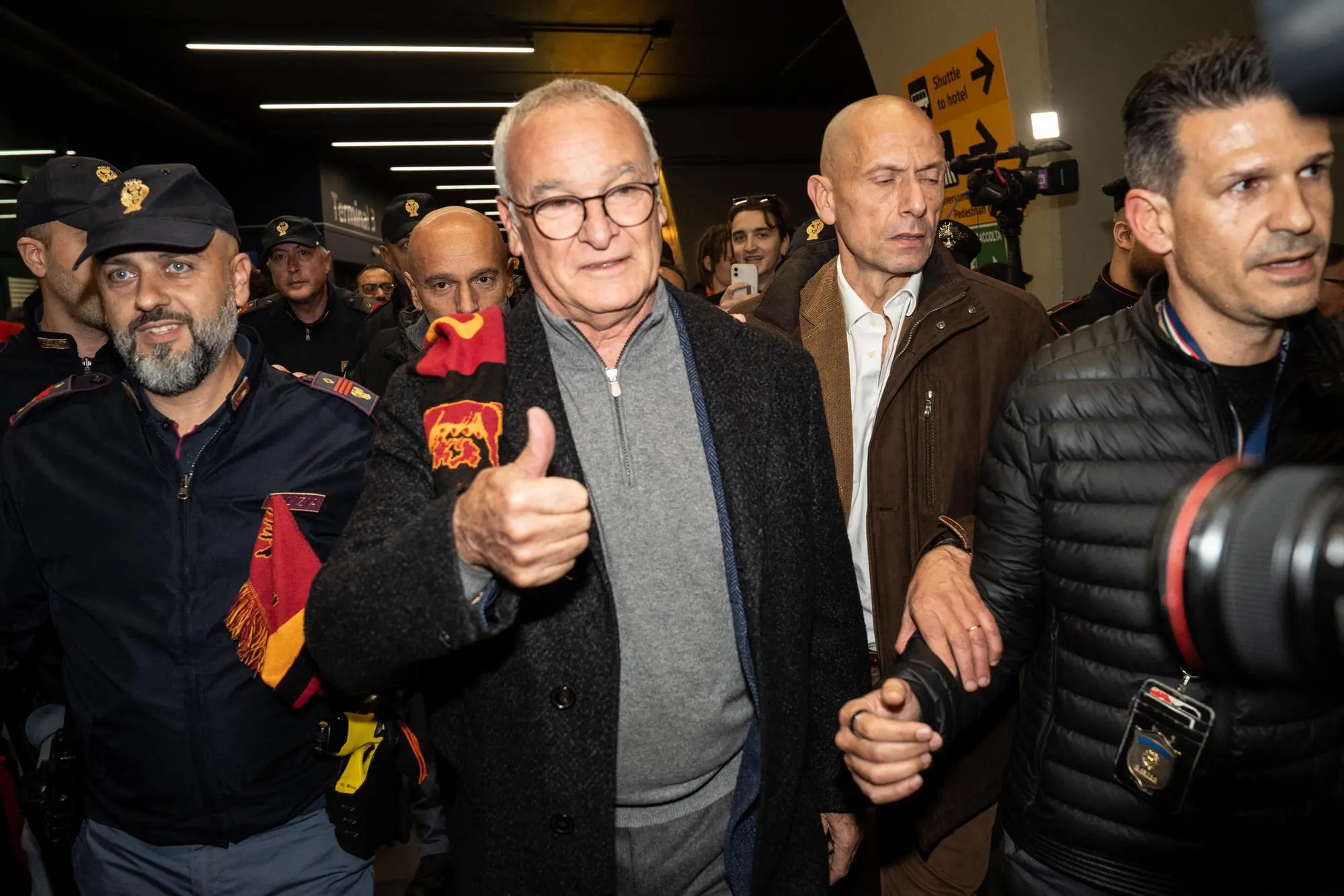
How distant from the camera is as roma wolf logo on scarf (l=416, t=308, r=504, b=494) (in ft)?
4.41

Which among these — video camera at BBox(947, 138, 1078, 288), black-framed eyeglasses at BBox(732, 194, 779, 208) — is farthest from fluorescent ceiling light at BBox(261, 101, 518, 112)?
video camera at BBox(947, 138, 1078, 288)

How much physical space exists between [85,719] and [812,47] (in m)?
10.2

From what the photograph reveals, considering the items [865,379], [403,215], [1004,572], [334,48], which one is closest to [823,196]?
[865,379]

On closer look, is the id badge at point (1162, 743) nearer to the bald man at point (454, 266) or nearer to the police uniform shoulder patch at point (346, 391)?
the police uniform shoulder patch at point (346, 391)

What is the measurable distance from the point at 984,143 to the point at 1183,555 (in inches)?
207

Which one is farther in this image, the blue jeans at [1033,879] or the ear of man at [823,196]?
the ear of man at [823,196]

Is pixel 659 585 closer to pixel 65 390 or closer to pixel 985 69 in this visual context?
pixel 65 390

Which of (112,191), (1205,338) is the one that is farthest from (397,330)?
(1205,338)

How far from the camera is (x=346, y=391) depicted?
6.48ft

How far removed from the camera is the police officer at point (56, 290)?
278cm

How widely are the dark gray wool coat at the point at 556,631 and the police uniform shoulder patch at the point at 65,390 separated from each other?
81 cm

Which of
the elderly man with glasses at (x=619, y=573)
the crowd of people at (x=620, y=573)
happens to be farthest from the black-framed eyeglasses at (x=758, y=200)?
the elderly man with glasses at (x=619, y=573)

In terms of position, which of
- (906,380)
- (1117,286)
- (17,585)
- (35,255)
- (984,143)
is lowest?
(17,585)

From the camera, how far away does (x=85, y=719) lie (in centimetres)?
179
